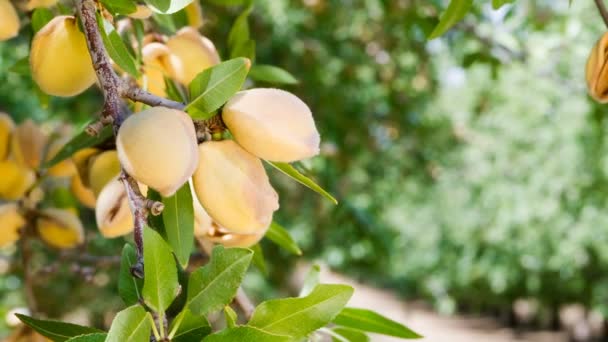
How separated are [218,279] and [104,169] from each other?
26 cm

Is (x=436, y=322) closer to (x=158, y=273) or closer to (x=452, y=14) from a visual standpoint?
(x=452, y=14)

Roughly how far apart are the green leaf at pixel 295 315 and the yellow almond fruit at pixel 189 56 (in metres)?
0.28

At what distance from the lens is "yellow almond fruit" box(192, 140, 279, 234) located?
477 millimetres

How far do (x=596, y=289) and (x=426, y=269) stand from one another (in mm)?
1749

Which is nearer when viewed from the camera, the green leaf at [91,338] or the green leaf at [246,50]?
the green leaf at [91,338]

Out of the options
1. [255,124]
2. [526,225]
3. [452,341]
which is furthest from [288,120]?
[452,341]

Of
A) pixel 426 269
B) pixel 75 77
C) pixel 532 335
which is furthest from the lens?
pixel 532 335

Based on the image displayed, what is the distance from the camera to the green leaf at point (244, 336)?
0.44 metres

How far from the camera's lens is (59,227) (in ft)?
3.05

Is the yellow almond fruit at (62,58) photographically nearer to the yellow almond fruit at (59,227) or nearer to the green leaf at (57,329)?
the green leaf at (57,329)

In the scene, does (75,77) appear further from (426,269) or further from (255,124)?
(426,269)

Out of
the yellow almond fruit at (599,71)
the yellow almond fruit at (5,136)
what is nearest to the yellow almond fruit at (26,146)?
the yellow almond fruit at (5,136)

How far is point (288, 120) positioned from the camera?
1.60ft

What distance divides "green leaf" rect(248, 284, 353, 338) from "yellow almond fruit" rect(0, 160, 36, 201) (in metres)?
0.52
